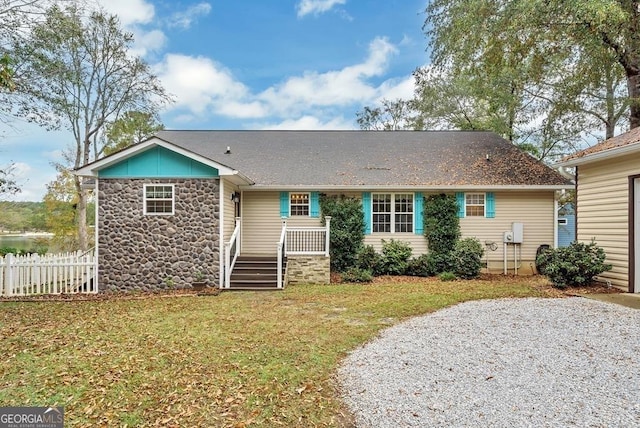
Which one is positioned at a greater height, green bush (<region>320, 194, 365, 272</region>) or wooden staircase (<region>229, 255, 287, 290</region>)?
green bush (<region>320, 194, 365, 272</region>)

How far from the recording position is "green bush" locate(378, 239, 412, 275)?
12250 mm

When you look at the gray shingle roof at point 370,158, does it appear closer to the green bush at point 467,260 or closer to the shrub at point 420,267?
the green bush at point 467,260

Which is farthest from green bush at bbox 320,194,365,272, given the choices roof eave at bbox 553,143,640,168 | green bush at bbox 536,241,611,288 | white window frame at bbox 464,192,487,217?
roof eave at bbox 553,143,640,168

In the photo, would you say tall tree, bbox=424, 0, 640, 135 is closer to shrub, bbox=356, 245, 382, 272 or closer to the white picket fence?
shrub, bbox=356, 245, 382, 272

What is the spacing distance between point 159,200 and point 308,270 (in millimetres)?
4804

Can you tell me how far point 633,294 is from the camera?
25.2 feet

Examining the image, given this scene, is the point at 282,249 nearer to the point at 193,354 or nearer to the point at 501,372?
the point at 193,354

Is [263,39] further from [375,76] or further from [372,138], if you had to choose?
[375,76]

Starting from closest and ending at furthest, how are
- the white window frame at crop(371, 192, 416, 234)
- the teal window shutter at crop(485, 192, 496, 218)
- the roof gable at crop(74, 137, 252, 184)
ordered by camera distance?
1. the roof gable at crop(74, 137, 252, 184)
2. the teal window shutter at crop(485, 192, 496, 218)
3. the white window frame at crop(371, 192, 416, 234)

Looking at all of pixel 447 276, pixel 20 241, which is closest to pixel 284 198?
pixel 447 276

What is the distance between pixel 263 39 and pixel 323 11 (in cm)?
284

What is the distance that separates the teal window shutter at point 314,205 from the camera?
12.7 metres

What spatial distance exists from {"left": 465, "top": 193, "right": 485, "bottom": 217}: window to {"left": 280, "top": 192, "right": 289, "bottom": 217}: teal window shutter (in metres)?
6.31

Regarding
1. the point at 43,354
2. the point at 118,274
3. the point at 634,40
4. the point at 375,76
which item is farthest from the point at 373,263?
the point at 375,76
